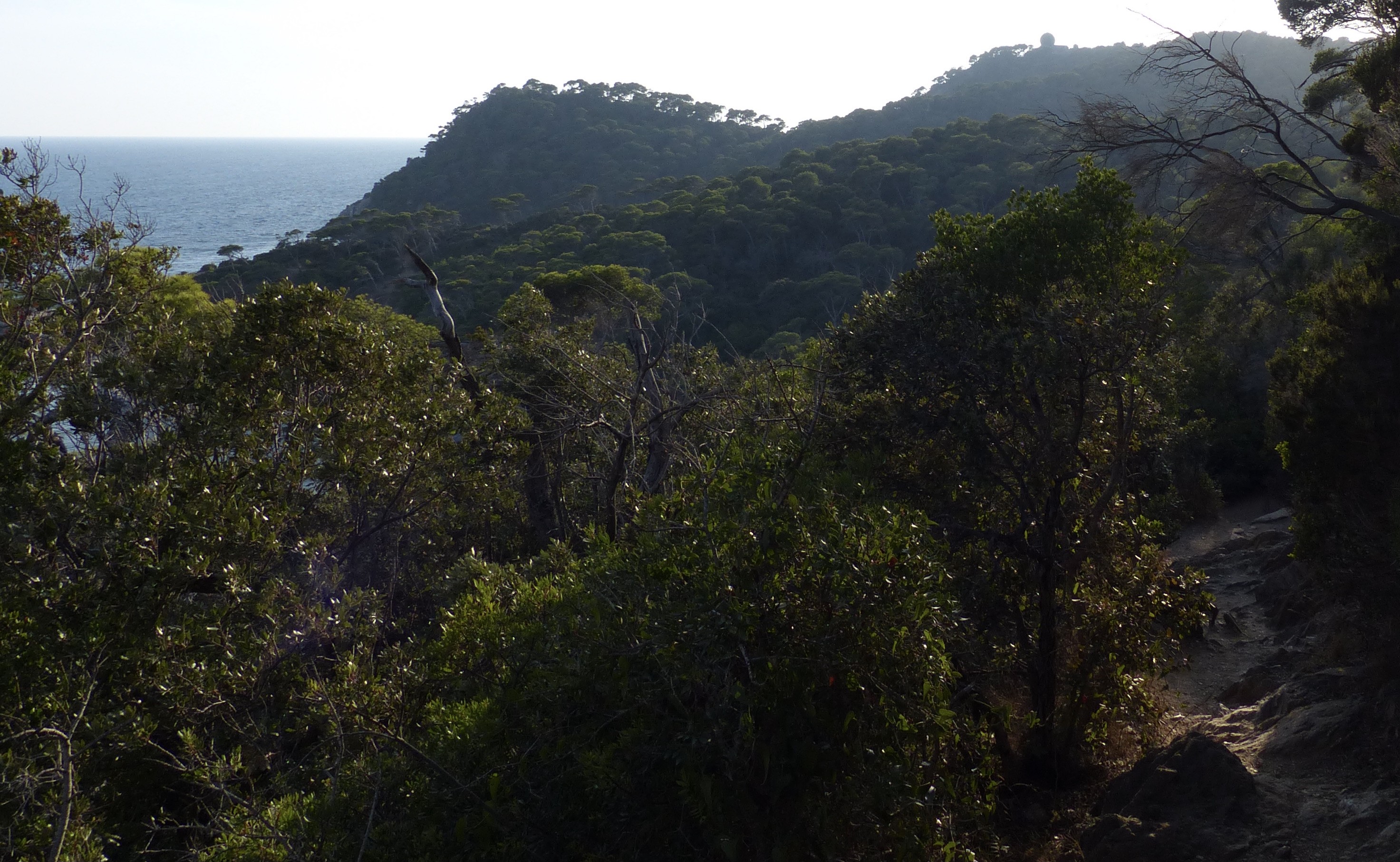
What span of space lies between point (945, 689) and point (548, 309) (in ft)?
32.7

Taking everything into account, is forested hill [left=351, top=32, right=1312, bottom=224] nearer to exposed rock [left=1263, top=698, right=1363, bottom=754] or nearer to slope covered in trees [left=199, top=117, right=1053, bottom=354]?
slope covered in trees [left=199, top=117, right=1053, bottom=354]

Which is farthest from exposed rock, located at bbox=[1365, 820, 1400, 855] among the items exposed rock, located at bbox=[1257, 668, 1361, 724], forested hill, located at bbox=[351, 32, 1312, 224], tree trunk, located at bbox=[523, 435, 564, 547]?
forested hill, located at bbox=[351, 32, 1312, 224]

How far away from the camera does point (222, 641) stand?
15.8ft

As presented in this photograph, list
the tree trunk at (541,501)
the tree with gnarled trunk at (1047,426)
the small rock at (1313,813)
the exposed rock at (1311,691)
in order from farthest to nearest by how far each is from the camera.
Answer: the tree trunk at (541,501) → the exposed rock at (1311,691) → the tree with gnarled trunk at (1047,426) → the small rock at (1313,813)

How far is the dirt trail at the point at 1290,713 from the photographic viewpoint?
196 inches

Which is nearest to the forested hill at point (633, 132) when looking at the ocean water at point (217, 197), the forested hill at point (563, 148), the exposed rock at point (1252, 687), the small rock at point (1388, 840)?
the forested hill at point (563, 148)

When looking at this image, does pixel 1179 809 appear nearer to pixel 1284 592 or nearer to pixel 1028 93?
pixel 1284 592

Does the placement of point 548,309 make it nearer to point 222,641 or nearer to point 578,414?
point 578,414

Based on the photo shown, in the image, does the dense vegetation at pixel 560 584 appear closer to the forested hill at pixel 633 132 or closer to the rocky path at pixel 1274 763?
the rocky path at pixel 1274 763

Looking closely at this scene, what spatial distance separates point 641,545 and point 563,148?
7472cm

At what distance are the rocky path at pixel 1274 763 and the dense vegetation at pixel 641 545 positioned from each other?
2.31ft

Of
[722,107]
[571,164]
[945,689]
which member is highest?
[722,107]

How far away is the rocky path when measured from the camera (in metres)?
4.91

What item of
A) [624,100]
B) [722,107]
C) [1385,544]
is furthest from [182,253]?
[1385,544]
